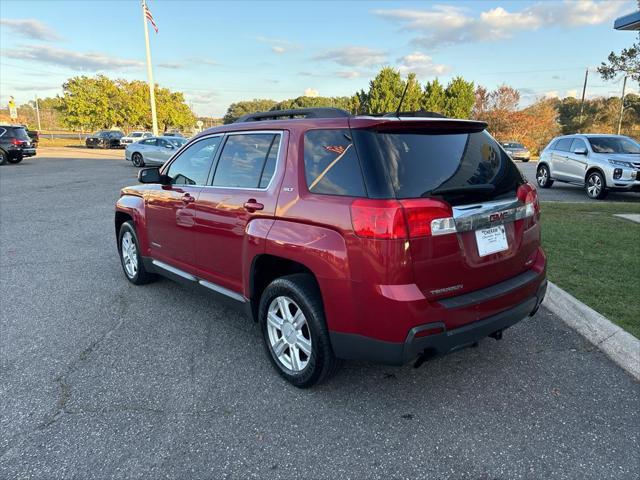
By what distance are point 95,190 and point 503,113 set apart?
133 ft

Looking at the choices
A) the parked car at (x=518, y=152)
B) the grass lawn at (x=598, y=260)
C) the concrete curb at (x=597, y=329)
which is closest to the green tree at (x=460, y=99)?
the parked car at (x=518, y=152)

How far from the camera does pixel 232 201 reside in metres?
3.52

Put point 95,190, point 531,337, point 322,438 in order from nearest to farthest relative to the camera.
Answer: point 322,438, point 531,337, point 95,190

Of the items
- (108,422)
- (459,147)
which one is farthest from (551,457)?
(108,422)

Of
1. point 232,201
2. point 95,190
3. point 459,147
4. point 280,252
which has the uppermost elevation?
point 459,147

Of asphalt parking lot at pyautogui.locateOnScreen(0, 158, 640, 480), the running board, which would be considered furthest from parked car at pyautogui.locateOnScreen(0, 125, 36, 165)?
the running board

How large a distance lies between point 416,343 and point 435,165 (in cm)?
105

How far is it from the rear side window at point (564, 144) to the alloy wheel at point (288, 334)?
13186mm

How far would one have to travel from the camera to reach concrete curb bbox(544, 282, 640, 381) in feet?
11.1

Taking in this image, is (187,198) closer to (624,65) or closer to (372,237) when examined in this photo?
(372,237)

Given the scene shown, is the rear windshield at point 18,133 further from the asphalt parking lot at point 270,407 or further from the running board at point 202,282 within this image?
the running board at point 202,282

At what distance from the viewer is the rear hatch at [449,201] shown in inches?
100

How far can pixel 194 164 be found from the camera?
4.30 m

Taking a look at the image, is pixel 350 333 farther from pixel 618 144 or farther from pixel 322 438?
pixel 618 144
